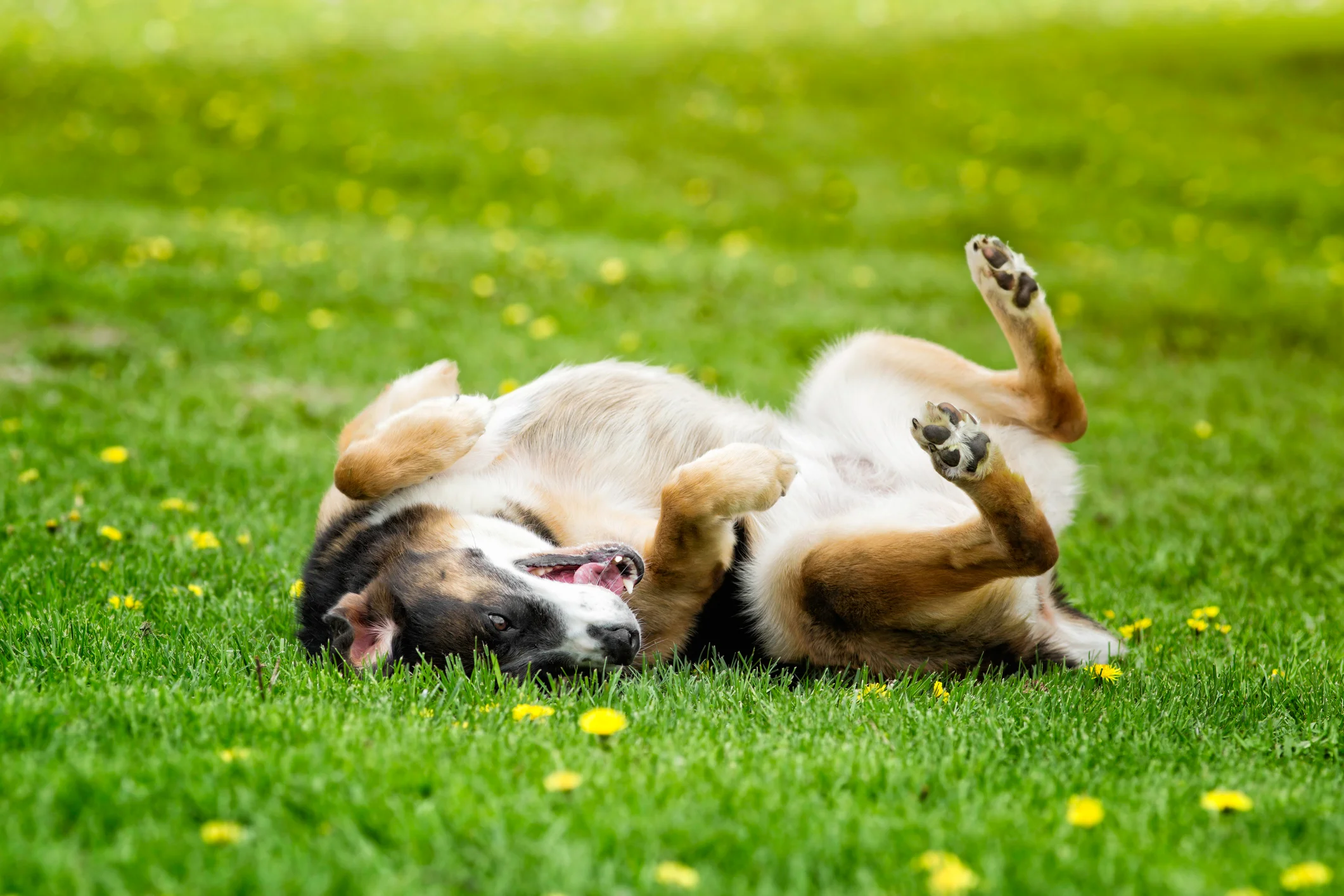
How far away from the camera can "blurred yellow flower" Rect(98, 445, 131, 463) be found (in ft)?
17.2

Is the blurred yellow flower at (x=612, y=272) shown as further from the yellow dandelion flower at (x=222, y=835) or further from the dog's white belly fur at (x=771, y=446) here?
the yellow dandelion flower at (x=222, y=835)

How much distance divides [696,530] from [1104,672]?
1.29 m

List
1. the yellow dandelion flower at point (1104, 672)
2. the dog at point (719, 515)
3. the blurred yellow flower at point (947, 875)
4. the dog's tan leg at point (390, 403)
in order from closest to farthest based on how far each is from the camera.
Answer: the blurred yellow flower at point (947, 875) < the dog at point (719, 515) < the yellow dandelion flower at point (1104, 672) < the dog's tan leg at point (390, 403)

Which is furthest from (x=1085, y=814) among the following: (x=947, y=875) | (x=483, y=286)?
(x=483, y=286)

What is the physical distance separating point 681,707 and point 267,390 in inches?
196

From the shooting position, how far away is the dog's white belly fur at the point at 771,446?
145 inches

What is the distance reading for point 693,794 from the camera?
234cm

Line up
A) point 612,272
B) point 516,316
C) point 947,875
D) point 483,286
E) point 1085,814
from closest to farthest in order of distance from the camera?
point 947,875
point 1085,814
point 516,316
point 483,286
point 612,272

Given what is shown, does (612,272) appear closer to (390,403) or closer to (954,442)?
(390,403)

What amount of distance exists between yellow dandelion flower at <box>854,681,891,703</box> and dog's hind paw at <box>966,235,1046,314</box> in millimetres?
1456

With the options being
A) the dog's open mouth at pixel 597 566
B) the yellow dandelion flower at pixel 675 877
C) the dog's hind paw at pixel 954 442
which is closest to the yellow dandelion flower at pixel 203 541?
the dog's open mouth at pixel 597 566

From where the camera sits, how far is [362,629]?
338cm

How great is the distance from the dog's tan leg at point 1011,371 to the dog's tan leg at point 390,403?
1.58 m

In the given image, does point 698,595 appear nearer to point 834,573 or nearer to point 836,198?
point 834,573
